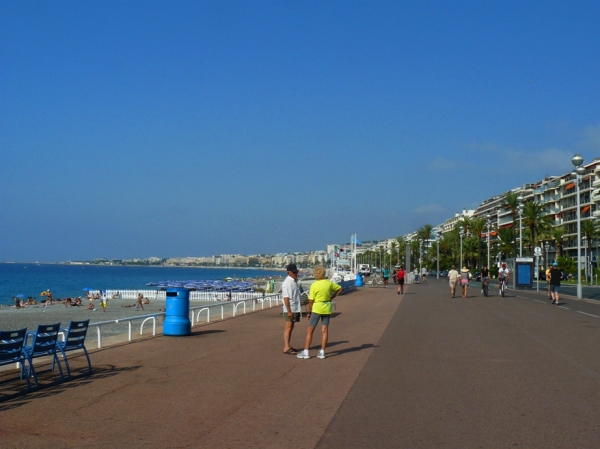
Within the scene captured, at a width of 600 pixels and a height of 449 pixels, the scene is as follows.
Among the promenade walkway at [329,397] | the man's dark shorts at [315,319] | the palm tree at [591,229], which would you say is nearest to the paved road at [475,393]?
the promenade walkway at [329,397]

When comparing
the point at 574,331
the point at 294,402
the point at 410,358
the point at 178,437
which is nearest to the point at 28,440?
the point at 178,437

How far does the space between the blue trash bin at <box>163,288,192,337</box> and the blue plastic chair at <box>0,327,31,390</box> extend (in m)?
6.69

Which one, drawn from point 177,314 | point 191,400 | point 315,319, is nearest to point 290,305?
point 315,319

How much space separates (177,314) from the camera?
52.6 feet

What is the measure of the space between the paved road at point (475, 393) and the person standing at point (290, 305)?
1657 millimetres

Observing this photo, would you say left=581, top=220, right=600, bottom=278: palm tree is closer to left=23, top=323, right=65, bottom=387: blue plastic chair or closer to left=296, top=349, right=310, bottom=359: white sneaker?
left=296, top=349, right=310, bottom=359: white sneaker

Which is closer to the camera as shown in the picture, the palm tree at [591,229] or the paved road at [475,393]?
the paved road at [475,393]

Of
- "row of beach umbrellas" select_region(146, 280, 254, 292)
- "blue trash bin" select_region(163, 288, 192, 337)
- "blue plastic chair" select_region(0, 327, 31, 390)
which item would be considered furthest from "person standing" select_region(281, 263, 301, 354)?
"row of beach umbrellas" select_region(146, 280, 254, 292)

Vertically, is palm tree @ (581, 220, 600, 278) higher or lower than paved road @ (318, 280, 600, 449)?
higher

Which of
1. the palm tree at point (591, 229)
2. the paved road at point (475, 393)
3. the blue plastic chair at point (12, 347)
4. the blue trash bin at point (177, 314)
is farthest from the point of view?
the palm tree at point (591, 229)

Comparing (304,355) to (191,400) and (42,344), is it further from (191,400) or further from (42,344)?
(42,344)

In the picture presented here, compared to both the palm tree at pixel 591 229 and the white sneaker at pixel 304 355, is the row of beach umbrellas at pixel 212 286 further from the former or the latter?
the white sneaker at pixel 304 355

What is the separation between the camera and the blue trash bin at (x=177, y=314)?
15945 millimetres

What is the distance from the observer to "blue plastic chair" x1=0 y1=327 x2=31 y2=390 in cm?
870
